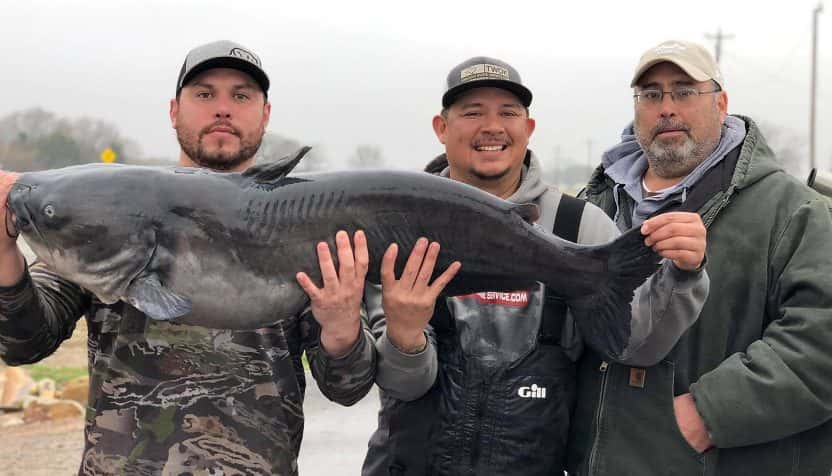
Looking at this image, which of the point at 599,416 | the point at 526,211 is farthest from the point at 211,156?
the point at 599,416

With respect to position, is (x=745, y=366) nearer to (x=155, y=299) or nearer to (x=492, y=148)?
(x=492, y=148)

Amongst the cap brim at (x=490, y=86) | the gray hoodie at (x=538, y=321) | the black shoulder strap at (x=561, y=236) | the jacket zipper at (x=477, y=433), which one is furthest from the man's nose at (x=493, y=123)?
the jacket zipper at (x=477, y=433)

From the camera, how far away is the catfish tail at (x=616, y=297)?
2.78 meters

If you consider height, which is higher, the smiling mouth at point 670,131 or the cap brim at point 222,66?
the cap brim at point 222,66

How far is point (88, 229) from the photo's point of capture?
2.48 metres

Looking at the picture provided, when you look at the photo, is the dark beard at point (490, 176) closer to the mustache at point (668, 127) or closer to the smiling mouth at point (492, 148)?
the smiling mouth at point (492, 148)

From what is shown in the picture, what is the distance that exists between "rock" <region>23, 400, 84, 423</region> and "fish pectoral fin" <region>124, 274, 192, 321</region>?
677cm

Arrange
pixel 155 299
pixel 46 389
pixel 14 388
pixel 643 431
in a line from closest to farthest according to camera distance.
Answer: pixel 155 299, pixel 643 431, pixel 14 388, pixel 46 389

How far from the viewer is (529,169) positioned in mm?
3500

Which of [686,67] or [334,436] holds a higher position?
[686,67]

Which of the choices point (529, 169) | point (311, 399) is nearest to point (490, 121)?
point (529, 169)

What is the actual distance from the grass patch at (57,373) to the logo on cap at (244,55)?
873 centimetres

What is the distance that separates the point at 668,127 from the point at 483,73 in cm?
91

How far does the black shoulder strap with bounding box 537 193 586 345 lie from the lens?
10.1 feet
